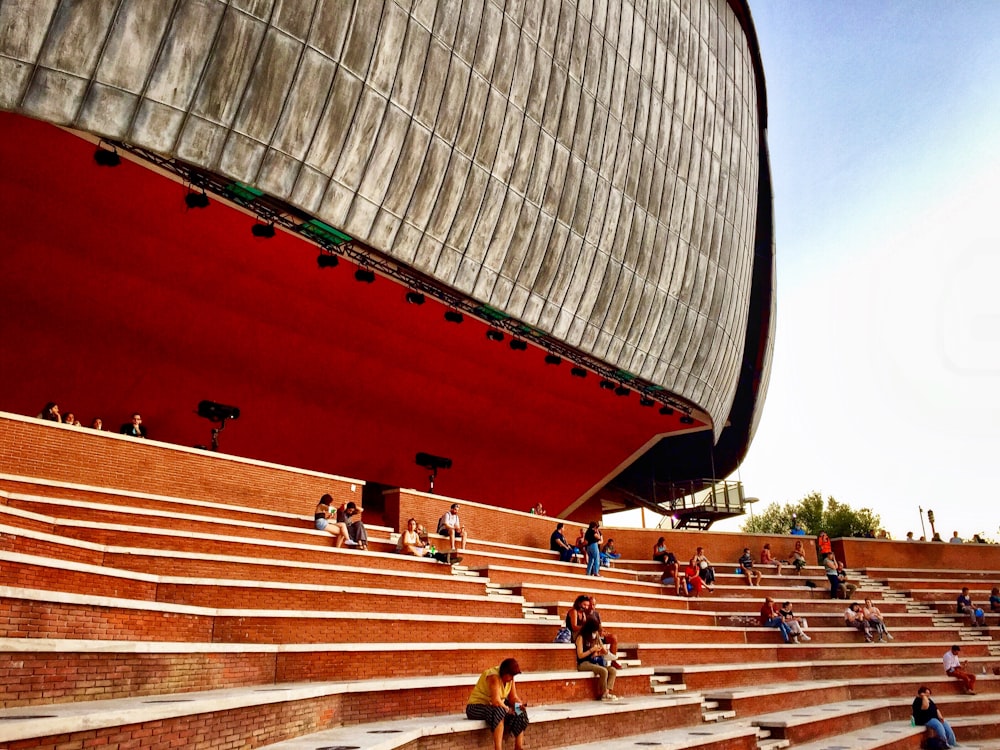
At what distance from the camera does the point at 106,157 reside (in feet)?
35.6

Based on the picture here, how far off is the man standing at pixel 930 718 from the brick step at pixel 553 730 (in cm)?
506

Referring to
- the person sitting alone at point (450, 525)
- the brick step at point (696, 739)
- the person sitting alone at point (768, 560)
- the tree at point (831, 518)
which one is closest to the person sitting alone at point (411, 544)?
the person sitting alone at point (450, 525)

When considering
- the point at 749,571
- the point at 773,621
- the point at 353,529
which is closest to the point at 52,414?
the point at 353,529

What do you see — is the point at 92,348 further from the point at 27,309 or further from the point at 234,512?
the point at 234,512

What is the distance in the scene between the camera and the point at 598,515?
3203 cm

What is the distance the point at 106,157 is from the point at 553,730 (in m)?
9.47

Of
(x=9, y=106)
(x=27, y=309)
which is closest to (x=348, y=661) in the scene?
(x=9, y=106)

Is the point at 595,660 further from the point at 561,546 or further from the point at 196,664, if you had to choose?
the point at 561,546

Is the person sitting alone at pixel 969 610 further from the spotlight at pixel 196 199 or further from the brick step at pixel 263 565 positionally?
the spotlight at pixel 196 199

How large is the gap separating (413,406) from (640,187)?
8458 millimetres

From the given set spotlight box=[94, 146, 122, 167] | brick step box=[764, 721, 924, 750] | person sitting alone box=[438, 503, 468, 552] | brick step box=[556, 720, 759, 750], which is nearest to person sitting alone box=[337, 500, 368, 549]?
person sitting alone box=[438, 503, 468, 552]

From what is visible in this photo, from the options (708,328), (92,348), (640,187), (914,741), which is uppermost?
(640,187)

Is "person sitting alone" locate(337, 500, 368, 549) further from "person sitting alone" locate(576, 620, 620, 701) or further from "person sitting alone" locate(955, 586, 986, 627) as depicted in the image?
"person sitting alone" locate(955, 586, 986, 627)

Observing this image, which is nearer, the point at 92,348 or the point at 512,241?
the point at 92,348
